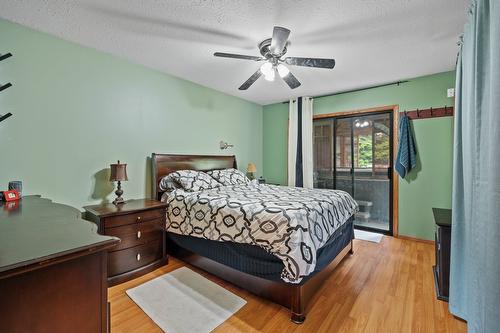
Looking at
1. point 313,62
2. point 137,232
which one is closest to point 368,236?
point 313,62

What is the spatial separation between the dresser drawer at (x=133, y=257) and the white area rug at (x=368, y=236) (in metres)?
3.05

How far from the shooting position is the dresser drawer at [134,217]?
2.25 metres

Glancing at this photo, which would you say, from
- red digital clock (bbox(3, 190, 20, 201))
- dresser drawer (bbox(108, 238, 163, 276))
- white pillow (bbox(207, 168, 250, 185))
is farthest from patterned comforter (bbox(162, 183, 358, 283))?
red digital clock (bbox(3, 190, 20, 201))

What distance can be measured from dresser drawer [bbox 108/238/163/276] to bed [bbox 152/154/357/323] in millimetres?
243

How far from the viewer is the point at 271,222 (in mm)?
1882

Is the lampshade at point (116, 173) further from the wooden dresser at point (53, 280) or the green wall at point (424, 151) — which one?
the green wall at point (424, 151)

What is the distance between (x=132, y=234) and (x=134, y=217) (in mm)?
182

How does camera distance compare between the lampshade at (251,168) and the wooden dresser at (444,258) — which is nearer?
the wooden dresser at (444,258)

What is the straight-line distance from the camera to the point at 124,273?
92.4 inches

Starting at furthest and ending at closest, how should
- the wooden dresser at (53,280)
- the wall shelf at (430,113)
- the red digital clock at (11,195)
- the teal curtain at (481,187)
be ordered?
1. the wall shelf at (430,113)
2. the red digital clock at (11,195)
3. the teal curtain at (481,187)
4. the wooden dresser at (53,280)

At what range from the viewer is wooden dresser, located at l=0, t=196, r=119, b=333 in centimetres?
69

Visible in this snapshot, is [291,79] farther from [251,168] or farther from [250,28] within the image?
[251,168]

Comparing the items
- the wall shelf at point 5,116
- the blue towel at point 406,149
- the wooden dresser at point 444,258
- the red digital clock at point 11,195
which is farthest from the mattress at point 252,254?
the wall shelf at point 5,116

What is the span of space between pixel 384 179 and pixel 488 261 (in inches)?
125
